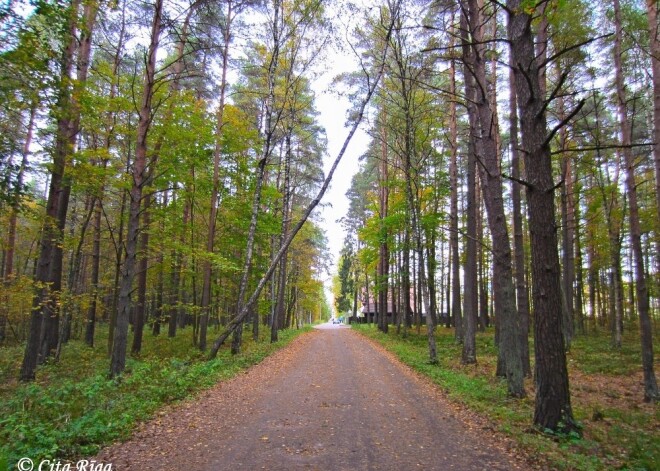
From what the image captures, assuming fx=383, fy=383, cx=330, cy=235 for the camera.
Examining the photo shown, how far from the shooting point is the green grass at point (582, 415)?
4.43m

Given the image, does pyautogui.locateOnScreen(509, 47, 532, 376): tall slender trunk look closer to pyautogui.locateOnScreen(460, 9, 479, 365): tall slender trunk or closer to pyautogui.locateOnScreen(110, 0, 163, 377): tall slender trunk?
pyautogui.locateOnScreen(460, 9, 479, 365): tall slender trunk

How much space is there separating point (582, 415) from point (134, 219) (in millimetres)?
10213

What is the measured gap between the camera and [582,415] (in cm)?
671

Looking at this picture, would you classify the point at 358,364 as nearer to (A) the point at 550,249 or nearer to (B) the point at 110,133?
(A) the point at 550,249

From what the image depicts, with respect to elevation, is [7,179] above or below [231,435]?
above

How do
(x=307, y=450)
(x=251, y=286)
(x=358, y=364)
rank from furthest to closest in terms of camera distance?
(x=251, y=286)
(x=358, y=364)
(x=307, y=450)

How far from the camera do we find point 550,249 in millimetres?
5379

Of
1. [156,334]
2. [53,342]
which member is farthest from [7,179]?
[156,334]

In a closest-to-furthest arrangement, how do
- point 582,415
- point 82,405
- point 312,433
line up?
point 312,433 → point 82,405 → point 582,415

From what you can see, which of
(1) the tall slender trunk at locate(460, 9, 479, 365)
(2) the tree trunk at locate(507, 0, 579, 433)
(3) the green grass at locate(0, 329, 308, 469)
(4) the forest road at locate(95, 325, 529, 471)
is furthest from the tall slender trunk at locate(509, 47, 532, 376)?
(3) the green grass at locate(0, 329, 308, 469)

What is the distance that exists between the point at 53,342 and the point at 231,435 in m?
13.6
